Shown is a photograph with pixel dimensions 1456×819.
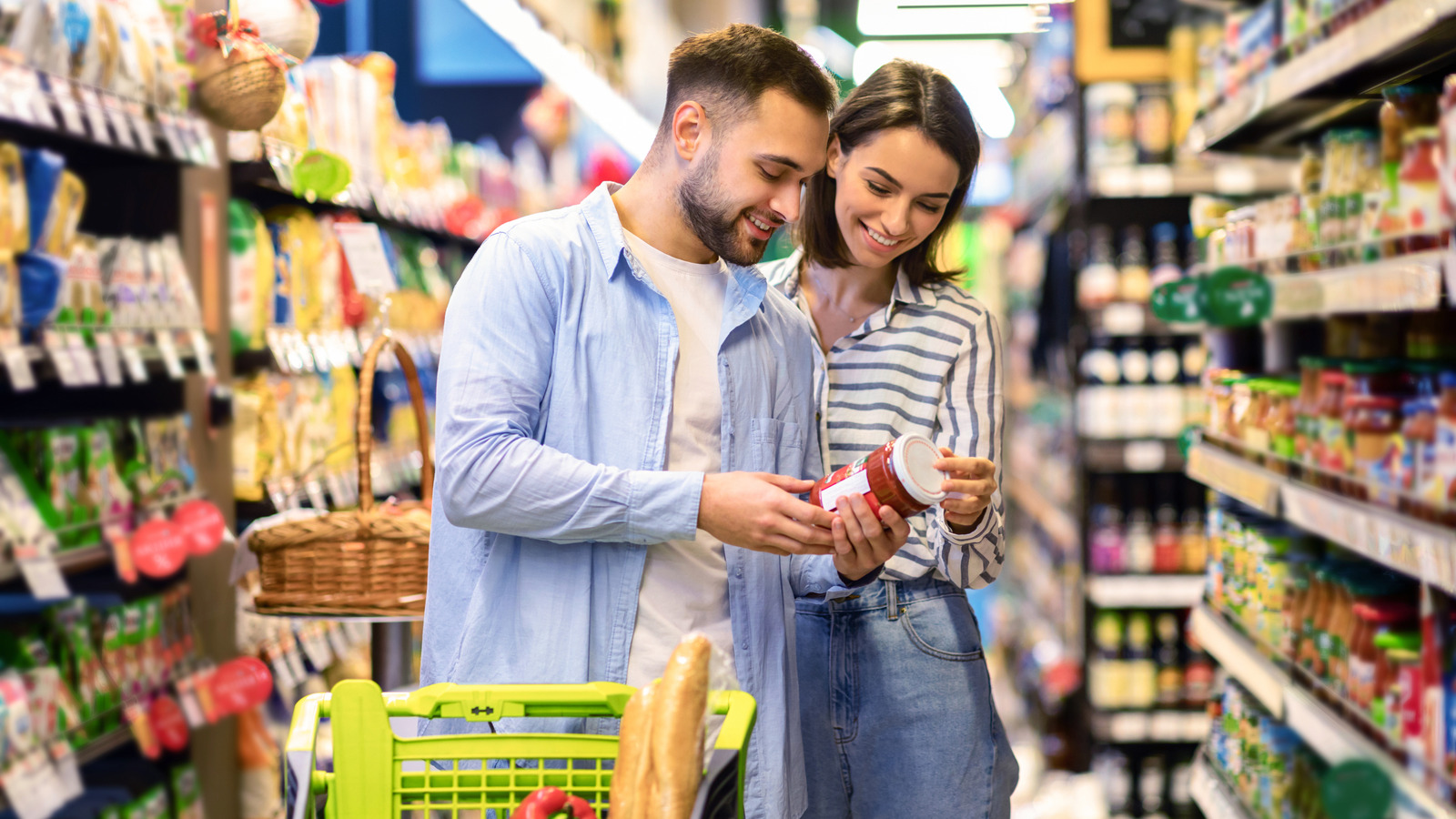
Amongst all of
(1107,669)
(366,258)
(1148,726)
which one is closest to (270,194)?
(366,258)

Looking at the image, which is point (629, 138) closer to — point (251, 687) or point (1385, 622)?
point (251, 687)

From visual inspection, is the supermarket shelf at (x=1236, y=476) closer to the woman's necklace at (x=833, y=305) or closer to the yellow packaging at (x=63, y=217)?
the woman's necklace at (x=833, y=305)

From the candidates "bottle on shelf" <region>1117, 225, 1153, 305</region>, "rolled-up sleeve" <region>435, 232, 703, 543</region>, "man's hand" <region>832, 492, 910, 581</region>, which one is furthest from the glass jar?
"bottle on shelf" <region>1117, 225, 1153, 305</region>

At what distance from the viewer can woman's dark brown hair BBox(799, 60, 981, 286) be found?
75.6 inches

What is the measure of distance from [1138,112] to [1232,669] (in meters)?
2.61

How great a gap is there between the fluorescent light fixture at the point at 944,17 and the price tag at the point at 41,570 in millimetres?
5672

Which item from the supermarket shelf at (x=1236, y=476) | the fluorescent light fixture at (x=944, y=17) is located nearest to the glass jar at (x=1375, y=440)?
the supermarket shelf at (x=1236, y=476)

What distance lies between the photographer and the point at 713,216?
160 cm

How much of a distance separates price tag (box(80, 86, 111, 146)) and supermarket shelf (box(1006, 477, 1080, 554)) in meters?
3.54

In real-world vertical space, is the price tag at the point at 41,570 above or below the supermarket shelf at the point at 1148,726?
above

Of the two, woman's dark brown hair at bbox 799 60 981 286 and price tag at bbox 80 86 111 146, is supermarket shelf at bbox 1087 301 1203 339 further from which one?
price tag at bbox 80 86 111 146

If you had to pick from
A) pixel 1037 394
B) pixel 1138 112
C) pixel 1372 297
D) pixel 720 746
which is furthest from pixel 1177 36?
pixel 720 746

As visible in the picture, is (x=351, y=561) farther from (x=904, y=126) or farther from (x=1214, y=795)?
(x=1214, y=795)

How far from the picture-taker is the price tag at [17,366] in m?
2.09
